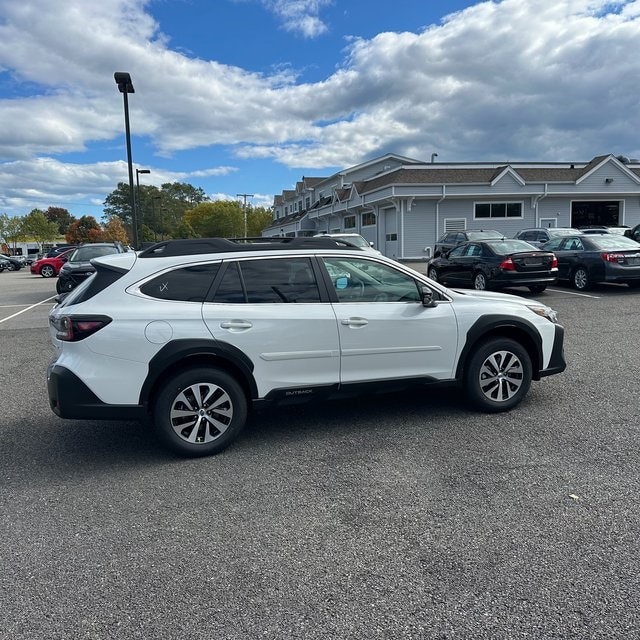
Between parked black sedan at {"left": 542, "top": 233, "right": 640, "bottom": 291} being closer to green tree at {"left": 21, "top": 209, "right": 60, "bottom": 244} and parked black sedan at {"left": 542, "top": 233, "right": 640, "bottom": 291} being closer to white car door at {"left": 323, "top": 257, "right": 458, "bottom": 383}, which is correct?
white car door at {"left": 323, "top": 257, "right": 458, "bottom": 383}

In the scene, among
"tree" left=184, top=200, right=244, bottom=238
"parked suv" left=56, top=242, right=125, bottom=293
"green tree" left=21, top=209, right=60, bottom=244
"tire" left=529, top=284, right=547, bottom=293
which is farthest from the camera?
"green tree" left=21, top=209, right=60, bottom=244

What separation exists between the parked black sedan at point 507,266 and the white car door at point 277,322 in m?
9.69

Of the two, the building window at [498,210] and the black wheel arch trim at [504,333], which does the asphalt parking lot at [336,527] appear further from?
the building window at [498,210]

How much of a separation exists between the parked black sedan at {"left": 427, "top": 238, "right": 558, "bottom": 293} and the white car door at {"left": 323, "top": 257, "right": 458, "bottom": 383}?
Result: 892 cm

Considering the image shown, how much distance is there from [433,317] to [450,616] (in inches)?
111

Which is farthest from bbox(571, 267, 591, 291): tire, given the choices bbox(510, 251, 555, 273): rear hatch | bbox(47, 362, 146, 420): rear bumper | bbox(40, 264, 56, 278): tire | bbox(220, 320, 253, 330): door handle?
bbox(40, 264, 56, 278): tire

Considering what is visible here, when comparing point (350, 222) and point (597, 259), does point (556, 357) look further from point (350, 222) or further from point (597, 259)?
point (350, 222)

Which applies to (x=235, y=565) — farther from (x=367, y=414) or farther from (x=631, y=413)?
(x=631, y=413)

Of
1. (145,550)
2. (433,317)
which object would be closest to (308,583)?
(145,550)

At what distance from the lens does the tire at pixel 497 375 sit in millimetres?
5043

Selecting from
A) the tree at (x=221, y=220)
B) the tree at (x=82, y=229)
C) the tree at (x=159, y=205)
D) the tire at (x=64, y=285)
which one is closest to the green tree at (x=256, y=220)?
the tree at (x=221, y=220)

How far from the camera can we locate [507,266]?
43.0 feet

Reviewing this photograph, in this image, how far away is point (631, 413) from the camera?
4973mm

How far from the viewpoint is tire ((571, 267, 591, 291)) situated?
45.9 feet
